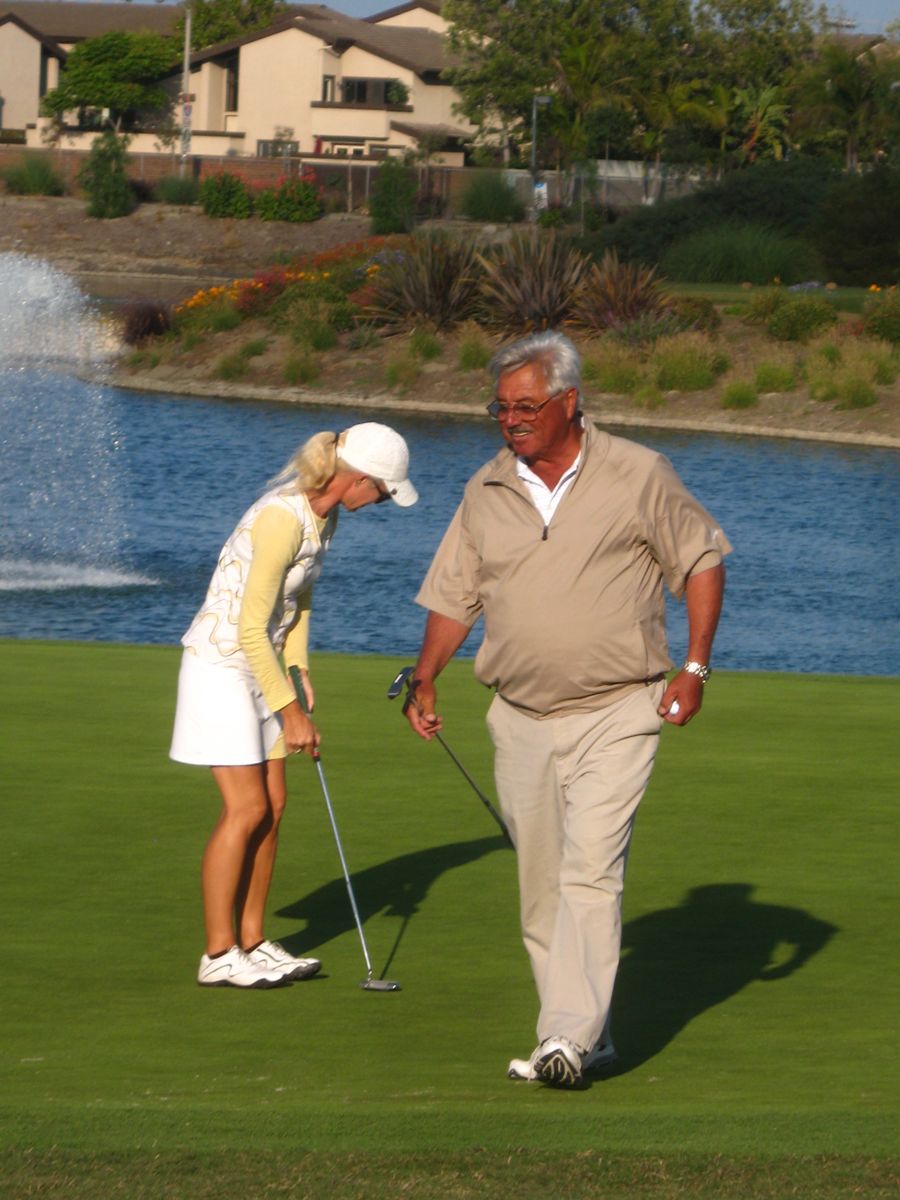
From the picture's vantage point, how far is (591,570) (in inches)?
200

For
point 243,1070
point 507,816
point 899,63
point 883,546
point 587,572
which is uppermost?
point 899,63

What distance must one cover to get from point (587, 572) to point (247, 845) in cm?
139

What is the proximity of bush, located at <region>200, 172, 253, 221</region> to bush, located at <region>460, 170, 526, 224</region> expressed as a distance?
8702 millimetres

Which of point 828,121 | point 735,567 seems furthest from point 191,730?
point 828,121

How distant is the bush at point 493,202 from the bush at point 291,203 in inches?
248

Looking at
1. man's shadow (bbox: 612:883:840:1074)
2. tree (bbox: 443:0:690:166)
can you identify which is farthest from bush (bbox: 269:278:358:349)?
man's shadow (bbox: 612:883:840:1074)

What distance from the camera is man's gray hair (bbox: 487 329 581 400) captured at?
5.11m

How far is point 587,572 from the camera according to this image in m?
5.09

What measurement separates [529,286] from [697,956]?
35.4 meters

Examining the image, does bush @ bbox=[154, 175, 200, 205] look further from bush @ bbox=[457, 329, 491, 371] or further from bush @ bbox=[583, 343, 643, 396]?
bush @ bbox=[583, 343, 643, 396]

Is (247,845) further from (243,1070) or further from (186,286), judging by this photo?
(186,286)

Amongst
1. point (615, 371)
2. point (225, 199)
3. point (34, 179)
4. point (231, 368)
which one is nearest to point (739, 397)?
point (615, 371)

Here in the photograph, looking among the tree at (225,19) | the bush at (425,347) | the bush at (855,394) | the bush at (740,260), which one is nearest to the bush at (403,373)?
the bush at (425,347)

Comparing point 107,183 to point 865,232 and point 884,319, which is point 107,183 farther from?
point 884,319
